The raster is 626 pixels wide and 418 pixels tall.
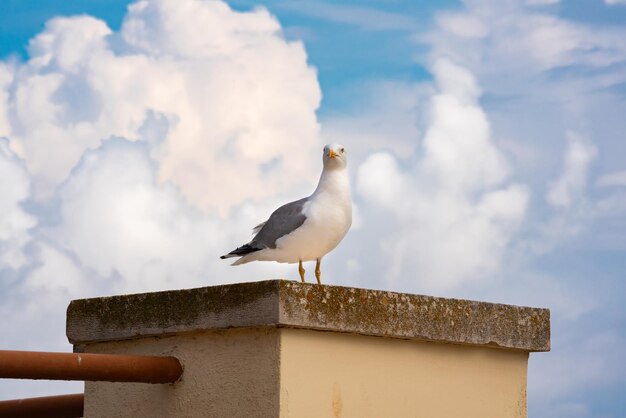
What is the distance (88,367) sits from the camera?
421cm

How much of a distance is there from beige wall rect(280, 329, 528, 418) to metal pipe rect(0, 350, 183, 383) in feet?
2.00

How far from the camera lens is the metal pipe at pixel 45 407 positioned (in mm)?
5113

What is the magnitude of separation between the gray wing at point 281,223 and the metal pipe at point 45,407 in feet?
6.84

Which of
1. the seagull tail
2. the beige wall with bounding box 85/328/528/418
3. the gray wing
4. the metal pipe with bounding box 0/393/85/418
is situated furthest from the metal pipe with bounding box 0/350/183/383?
the seagull tail

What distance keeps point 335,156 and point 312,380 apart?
2550mm

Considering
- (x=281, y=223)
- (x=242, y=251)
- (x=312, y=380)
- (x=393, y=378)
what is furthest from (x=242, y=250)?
(x=312, y=380)

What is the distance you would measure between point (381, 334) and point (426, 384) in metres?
0.40

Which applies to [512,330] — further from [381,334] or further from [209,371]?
[209,371]

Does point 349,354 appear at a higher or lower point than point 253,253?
lower

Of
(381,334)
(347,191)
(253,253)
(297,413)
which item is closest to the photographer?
(297,413)

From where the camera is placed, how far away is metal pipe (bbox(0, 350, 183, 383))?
4031mm

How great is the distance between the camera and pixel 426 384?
479 cm

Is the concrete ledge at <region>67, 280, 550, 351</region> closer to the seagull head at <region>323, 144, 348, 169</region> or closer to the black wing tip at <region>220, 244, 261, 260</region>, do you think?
the seagull head at <region>323, 144, 348, 169</region>

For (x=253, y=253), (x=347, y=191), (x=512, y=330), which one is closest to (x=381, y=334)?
(x=512, y=330)
